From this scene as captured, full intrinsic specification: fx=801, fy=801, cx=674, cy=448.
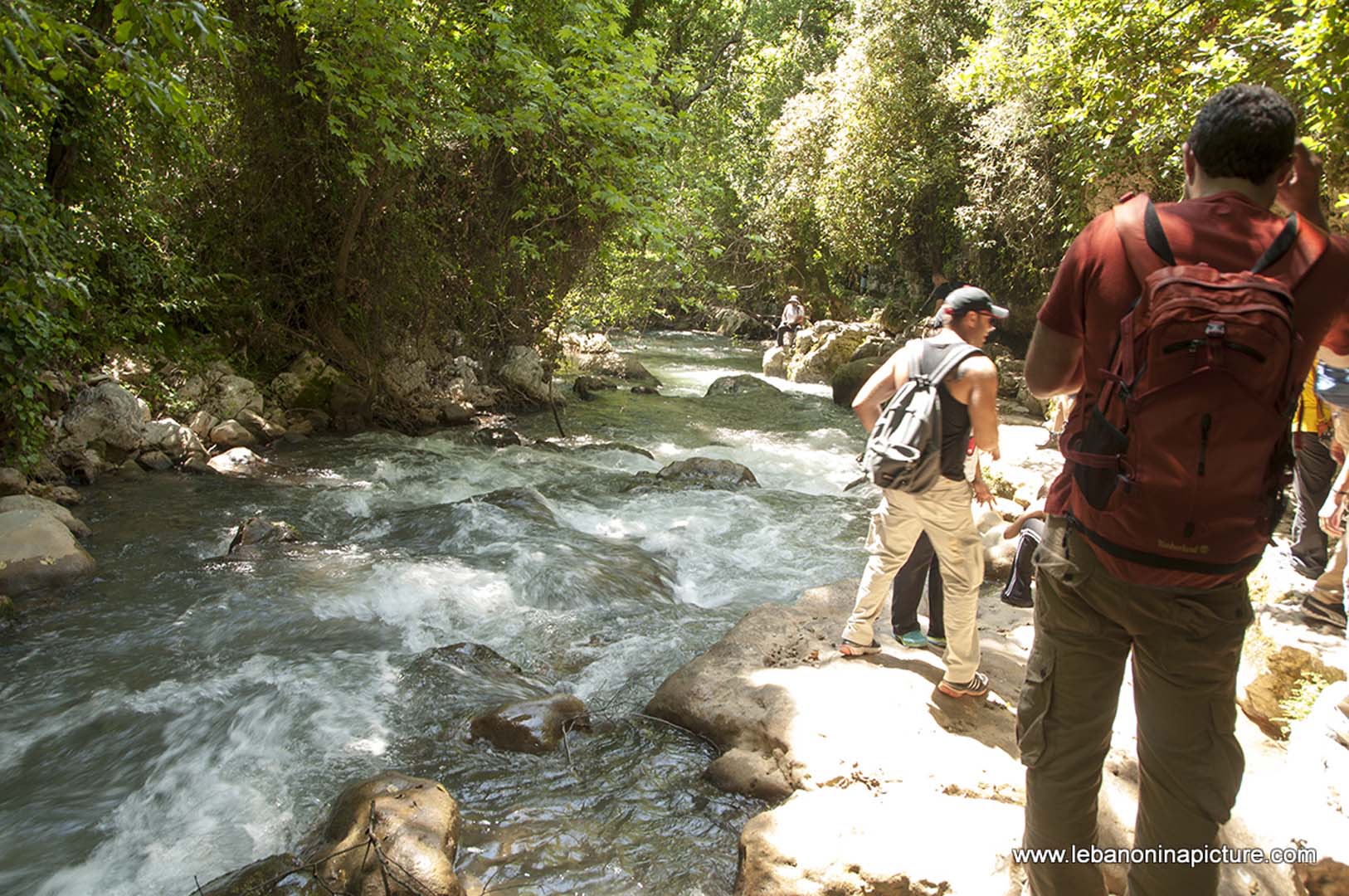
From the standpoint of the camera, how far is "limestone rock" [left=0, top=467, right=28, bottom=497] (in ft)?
22.5

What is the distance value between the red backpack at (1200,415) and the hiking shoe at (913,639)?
2792 mm

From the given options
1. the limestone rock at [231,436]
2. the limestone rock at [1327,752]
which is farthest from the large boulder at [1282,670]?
the limestone rock at [231,436]

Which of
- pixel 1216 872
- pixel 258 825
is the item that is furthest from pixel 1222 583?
pixel 258 825

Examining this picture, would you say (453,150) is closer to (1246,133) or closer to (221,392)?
(221,392)

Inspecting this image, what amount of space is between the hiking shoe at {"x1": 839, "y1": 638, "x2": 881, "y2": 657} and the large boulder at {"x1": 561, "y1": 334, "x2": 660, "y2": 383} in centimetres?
1455

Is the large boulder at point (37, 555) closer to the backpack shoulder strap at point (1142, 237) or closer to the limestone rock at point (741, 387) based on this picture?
the backpack shoulder strap at point (1142, 237)

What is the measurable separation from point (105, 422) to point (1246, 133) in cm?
994

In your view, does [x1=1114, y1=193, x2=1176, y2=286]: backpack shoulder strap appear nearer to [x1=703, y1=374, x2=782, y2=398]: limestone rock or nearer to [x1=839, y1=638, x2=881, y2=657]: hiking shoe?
[x1=839, y1=638, x2=881, y2=657]: hiking shoe

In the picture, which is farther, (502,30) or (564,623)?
(502,30)

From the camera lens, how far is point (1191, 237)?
1.91m

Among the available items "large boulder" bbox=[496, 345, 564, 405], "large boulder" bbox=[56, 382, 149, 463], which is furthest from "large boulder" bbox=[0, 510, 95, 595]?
"large boulder" bbox=[496, 345, 564, 405]

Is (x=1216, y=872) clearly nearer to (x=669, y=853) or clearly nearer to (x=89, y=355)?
(x=669, y=853)

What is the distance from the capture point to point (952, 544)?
3867 mm

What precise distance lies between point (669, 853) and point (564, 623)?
251 cm
